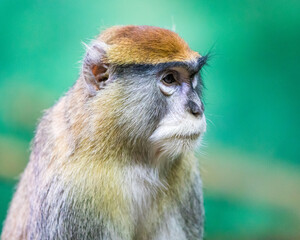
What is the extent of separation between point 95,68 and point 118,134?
0.28 m

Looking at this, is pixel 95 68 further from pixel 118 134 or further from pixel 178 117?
pixel 178 117

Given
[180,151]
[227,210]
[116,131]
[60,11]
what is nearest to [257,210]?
[227,210]

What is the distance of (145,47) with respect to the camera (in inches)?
65.3

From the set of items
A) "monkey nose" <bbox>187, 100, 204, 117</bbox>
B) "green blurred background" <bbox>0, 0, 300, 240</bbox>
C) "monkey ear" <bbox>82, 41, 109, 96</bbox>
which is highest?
"green blurred background" <bbox>0, 0, 300, 240</bbox>

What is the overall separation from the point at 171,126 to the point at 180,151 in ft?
0.39

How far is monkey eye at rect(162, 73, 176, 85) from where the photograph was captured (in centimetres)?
168

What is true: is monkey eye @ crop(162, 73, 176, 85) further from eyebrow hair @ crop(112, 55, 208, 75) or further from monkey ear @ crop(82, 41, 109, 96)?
monkey ear @ crop(82, 41, 109, 96)

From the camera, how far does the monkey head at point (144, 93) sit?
1.64m

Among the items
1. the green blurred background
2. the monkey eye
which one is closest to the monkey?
the monkey eye

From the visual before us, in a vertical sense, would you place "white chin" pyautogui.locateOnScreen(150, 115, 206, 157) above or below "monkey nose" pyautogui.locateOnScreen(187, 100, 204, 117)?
below

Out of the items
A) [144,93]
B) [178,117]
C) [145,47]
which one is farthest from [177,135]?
[145,47]

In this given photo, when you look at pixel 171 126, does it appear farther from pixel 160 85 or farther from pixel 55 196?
pixel 55 196

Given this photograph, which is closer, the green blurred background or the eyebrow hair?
the eyebrow hair

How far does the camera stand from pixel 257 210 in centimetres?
278
